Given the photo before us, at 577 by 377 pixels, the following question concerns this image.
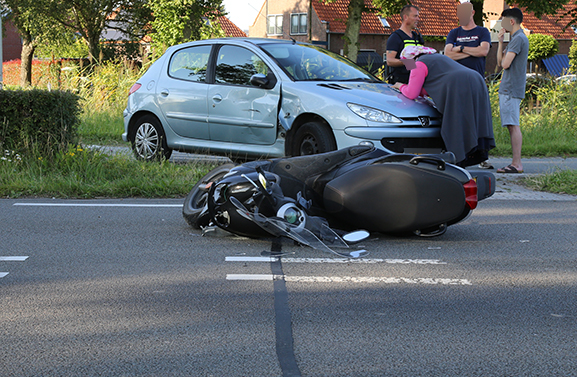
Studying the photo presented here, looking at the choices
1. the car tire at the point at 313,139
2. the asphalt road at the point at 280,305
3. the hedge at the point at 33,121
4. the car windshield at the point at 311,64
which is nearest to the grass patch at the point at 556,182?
the car windshield at the point at 311,64

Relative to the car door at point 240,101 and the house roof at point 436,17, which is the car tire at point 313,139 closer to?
the car door at point 240,101

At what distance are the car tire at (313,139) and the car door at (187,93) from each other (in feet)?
5.15

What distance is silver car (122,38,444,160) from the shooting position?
7.27 m

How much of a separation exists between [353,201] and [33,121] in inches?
196

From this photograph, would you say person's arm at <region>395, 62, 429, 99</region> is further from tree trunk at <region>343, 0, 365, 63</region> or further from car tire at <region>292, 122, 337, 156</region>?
tree trunk at <region>343, 0, 365, 63</region>

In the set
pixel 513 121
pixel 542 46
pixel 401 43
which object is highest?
pixel 542 46

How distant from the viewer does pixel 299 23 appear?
5869cm

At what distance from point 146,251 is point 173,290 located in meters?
1.02

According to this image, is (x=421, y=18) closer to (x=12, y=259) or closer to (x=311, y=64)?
(x=311, y=64)

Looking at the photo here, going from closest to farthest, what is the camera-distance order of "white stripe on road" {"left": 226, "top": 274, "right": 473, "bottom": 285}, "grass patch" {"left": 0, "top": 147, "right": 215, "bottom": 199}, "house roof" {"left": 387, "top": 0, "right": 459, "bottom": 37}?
"white stripe on road" {"left": 226, "top": 274, "right": 473, "bottom": 285}, "grass patch" {"left": 0, "top": 147, "right": 215, "bottom": 199}, "house roof" {"left": 387, "top": 0, "right": 459, "bottom": 37}

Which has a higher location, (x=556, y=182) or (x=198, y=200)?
(x=198, y=200)

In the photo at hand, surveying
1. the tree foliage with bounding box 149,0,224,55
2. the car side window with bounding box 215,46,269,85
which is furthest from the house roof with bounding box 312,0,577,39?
the car side window with bounding box 215,46,269,85

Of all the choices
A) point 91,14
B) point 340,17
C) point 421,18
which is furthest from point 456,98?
point 421,18

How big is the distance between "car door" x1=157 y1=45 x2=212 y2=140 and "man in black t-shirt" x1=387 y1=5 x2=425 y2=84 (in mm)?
2375
